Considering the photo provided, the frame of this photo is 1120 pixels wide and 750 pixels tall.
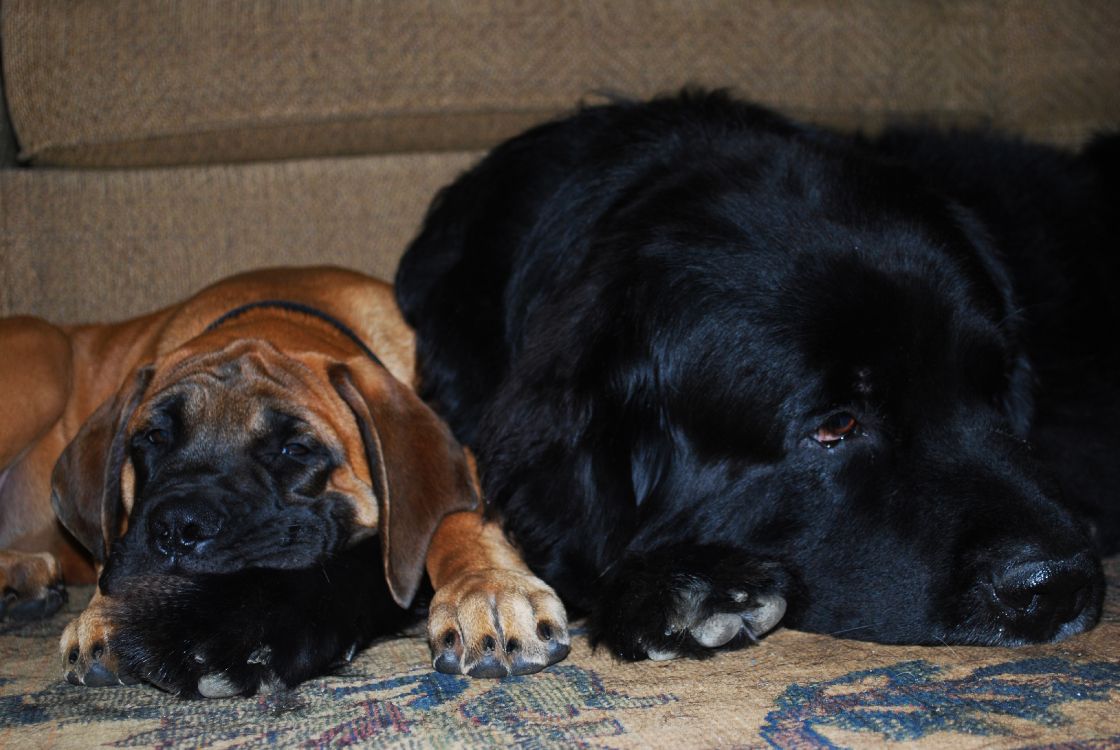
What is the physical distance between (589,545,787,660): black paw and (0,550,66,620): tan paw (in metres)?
1.21

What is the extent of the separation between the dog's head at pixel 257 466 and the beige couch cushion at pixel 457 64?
0.87m

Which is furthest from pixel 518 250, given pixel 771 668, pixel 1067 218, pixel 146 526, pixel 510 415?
pixel 1067 218

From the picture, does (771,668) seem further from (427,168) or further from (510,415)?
(427,168)

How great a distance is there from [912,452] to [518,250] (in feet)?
3.01

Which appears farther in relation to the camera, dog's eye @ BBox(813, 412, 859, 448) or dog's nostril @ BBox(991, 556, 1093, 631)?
dog's eye @ BBox(813, 412, 859, 448)

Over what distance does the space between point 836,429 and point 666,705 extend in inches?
22.9

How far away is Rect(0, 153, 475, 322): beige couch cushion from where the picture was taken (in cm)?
286

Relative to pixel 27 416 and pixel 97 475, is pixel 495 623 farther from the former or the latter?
pixel 27 416

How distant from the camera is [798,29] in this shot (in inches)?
127

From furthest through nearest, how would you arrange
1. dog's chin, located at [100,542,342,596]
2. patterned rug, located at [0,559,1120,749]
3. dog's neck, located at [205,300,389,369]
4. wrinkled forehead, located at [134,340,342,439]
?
dog's neck, located at [205,300,389,369], wrinkled forehead, located at [134,340,342,439], dog's chin, located at [100,542,342,596], patterned rug, located at [0,559,1120,749]

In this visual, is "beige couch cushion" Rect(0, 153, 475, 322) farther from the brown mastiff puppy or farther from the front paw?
the front paw

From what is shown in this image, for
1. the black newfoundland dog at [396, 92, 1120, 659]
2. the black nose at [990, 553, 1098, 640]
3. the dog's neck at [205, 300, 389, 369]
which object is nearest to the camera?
the black nose at [990, 553, 1098, 640]

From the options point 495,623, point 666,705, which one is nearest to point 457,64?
point 495,623

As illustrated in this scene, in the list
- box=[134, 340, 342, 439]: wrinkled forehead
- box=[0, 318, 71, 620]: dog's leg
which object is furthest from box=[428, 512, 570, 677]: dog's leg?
box=[0, 318, 71, 620]: dog's leg
